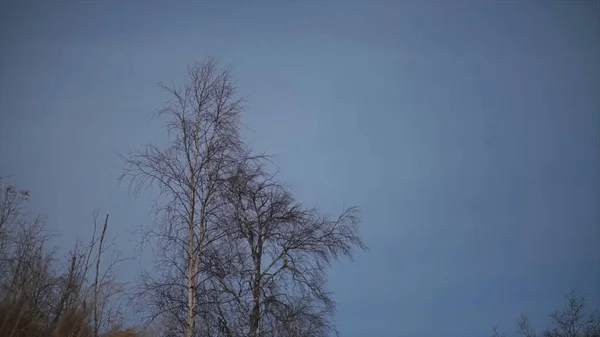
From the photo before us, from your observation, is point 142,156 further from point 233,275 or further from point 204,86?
point 233,275

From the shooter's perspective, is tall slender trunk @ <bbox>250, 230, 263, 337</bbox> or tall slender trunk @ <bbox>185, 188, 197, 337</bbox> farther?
tall slender trunk @ <bbox>250, 230, 263, 337</bbox>

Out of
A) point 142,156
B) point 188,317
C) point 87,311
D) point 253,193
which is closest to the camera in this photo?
point 87,311

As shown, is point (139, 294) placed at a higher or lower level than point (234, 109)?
lower

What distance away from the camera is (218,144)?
50.5 feet

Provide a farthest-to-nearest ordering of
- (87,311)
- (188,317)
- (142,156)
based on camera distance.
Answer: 1. (142,156)
2. (188,317)
3. (87,311)

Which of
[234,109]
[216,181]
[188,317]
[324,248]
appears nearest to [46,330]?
[188,317]

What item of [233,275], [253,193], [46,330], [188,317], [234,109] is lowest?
[46,330]

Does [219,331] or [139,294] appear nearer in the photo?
[139,294]

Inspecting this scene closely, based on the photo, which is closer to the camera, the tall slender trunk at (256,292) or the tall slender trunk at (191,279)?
the tall slender trunk at (191,279)

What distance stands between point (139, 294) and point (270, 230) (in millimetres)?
4789

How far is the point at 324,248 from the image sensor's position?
17484 millimetres

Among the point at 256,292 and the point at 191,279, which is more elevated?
the point at 256,292

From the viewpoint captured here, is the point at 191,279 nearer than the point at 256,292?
Yes

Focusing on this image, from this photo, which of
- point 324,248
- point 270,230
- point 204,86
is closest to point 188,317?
point 270,230
